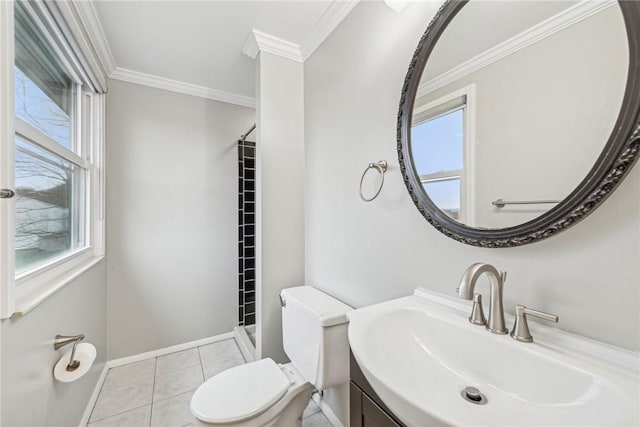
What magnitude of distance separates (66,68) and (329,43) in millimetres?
1537

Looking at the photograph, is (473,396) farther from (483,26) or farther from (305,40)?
(305,40)

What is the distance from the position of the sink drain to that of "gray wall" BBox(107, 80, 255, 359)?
2179 millimetres

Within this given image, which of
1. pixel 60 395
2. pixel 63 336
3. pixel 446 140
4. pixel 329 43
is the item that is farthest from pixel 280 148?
pixel 60 395

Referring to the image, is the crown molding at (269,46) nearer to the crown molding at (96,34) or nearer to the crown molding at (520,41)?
the crown molding at (96,34)

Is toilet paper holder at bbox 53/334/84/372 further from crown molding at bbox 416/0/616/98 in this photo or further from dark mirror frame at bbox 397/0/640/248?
crown molding at bbox 416/0/616/98

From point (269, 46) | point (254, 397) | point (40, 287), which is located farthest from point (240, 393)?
point (269, 46)

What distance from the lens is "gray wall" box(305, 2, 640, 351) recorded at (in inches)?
23.9

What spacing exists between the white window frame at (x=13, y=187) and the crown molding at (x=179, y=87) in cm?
29

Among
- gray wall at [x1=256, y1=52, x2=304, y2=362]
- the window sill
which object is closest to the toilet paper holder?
the window sill

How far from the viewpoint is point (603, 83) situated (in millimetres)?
617

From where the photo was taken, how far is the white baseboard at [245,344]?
208 centimetres

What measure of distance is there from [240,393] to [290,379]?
0.86 ft

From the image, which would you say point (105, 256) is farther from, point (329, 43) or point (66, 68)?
point (329, 43)

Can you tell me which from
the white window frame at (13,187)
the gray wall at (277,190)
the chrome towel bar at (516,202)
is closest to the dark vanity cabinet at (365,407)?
the chrome towel bar at (516,202)
